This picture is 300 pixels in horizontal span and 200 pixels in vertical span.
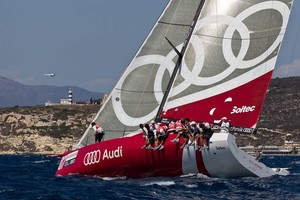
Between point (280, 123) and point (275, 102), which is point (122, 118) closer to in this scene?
point (280, 123)

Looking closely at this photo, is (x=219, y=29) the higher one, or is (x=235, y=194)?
(x=219, y=29)

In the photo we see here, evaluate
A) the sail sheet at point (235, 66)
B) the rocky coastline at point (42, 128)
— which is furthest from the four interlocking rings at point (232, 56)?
the rocky coastline at point (42, 128)

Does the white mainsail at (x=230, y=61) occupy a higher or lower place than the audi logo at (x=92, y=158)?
higher

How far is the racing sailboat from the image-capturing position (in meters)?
25.2

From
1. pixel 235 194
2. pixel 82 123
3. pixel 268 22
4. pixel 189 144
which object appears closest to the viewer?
pixel 235 194

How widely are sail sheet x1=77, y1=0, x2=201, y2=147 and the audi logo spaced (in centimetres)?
201

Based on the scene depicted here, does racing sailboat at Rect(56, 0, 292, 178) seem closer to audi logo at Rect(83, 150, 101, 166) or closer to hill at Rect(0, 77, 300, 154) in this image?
audi logo at Rect(83, 150, 101, 166)

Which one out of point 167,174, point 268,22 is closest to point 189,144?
point 167,174

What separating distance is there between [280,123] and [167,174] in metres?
96.3

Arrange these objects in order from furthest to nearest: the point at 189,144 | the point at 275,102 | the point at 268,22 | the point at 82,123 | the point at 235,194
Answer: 1. the point at 275,102
2. the point at 82,123
3. the point at 268,22
4. the point at 189,144
5. the point at 235,194

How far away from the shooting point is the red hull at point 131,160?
81.0ft

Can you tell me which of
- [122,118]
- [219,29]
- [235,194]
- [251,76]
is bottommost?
[235,194]

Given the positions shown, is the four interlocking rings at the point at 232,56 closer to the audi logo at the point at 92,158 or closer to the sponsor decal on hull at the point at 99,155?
the sponsor decal on hull at the point at 99,155

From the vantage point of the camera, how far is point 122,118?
28141mm
